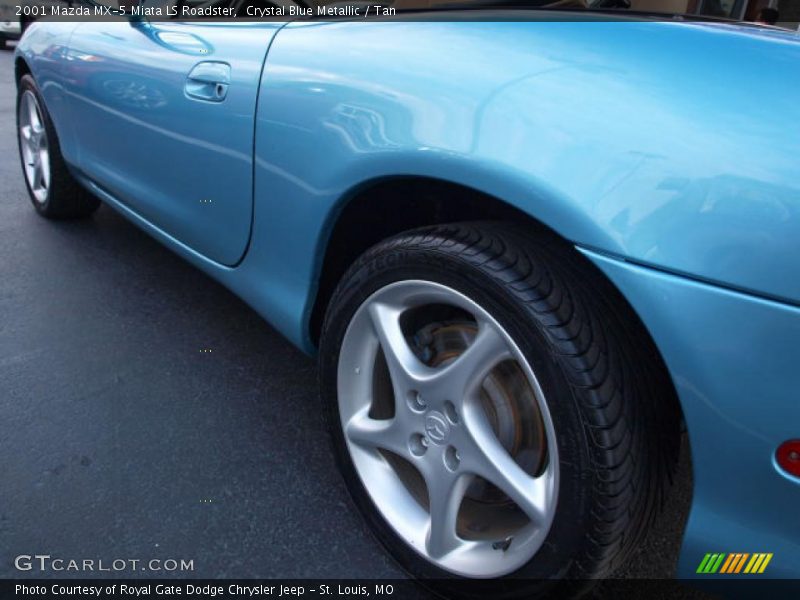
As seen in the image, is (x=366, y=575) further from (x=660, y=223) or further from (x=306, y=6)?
(x=306, y=6)

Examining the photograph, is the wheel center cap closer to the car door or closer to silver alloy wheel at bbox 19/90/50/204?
the car door

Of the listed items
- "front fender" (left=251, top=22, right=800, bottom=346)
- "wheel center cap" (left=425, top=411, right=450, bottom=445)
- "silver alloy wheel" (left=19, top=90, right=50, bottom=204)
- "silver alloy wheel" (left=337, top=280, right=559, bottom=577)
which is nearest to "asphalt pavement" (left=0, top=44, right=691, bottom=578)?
"silver alloy wheel" (left=337, top=280, right=559, bottom=577)

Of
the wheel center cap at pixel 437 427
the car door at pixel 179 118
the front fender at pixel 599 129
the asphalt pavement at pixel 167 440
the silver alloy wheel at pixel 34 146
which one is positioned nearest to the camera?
the front fender at pixel 599 129

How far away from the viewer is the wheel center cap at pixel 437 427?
1.44m

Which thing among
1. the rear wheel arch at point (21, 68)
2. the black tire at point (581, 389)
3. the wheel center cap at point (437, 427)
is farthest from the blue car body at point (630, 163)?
the rear wheel arch at point (21, 68)

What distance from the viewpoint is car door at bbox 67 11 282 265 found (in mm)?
1869

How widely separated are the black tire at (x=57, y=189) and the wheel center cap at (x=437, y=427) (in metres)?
2.81

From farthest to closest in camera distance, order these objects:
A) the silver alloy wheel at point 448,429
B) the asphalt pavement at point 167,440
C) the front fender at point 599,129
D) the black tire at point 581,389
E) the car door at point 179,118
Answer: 1. the car door at point 179,118
2. the asphalt pavement at point 167,440
3. the silver alloy wheel at point 448,429
4. the black tire at point 581,389
5. the front fender at point 599,129

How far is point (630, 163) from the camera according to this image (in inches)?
41.9

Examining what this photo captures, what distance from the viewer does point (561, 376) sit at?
1.18m

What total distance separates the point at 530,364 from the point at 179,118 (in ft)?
4.69

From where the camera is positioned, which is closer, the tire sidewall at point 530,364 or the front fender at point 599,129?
the front fender at point 599,129

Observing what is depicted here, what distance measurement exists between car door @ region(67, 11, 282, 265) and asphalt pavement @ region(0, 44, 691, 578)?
18.7 inches

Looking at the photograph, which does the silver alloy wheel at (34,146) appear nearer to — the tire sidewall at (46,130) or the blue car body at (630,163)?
the tire sidewall at (46,130)
